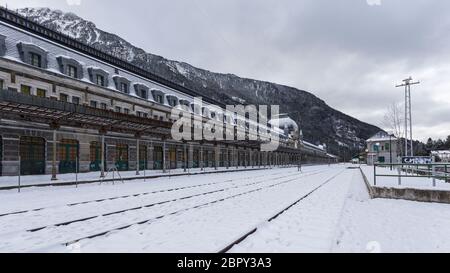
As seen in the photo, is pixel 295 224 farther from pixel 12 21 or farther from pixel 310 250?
pixel 12 21

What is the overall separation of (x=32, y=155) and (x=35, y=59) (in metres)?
8.15

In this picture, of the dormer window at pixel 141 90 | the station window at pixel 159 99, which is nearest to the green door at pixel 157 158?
the station window at pixel 159 99

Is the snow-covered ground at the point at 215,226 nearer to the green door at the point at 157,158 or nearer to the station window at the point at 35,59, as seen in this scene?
the station window at the point at 35,59

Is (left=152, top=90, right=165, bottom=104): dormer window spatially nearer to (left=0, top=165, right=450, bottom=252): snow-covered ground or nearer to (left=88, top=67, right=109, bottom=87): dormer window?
(left=88, top=67, right=109, bottom=87): dormer window

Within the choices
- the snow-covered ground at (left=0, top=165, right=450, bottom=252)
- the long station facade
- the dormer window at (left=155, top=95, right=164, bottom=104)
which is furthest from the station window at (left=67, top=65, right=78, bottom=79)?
the snow-covered ground at (left=0, top=165, right=450, bottom=252)

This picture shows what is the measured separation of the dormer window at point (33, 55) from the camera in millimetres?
24797

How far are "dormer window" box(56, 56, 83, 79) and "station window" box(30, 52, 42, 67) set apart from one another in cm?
214

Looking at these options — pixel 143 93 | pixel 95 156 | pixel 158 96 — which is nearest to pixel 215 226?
pixel 95 156

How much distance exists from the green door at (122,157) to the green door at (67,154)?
4.95 m

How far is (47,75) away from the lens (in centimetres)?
2630

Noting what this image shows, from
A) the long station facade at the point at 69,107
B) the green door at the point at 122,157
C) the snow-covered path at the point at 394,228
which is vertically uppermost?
the long station facade at the point at 69,107

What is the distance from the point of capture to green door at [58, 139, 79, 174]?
27125 mm

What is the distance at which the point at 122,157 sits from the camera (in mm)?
33750
